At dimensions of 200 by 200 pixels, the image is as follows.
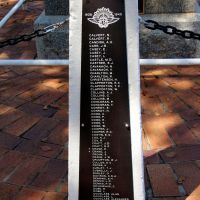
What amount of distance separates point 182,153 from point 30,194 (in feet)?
3.47

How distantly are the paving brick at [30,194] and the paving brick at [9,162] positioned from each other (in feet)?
0.73

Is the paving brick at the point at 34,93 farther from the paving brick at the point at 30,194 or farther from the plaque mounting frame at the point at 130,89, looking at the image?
the plaque mounting frame at the point at 130,89

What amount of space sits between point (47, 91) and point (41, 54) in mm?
825

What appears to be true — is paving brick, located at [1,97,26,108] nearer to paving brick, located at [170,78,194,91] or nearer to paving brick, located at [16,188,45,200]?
paving brick, located at [16,188,45,200]

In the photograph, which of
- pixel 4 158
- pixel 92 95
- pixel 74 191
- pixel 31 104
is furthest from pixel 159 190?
pixel 31 104

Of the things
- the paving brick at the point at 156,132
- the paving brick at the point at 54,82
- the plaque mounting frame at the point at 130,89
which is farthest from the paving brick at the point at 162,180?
the paving brick at the point at 54,82

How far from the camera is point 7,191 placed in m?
2.60

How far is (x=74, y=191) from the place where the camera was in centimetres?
218

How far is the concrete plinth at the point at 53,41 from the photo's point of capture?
14.5 feet

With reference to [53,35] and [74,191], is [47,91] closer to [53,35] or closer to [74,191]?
[53,35]

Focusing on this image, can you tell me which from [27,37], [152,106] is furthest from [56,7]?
[152,106]

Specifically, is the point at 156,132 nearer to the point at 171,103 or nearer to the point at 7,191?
the point at 171,103

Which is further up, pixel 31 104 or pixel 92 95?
pixel 92 95

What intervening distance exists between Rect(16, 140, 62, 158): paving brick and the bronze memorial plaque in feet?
2.67
